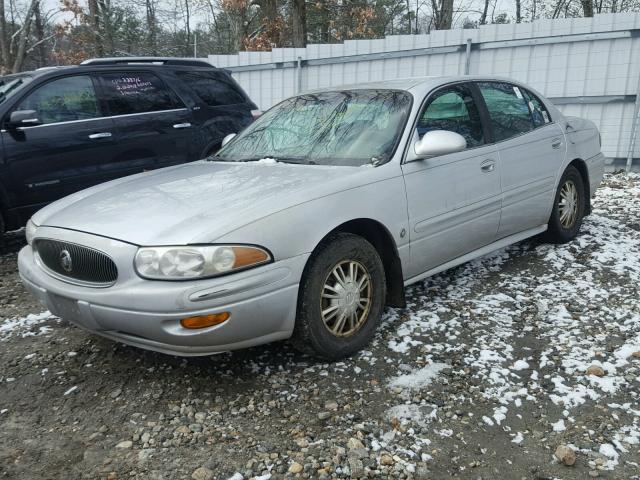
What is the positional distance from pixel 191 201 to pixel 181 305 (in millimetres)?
670

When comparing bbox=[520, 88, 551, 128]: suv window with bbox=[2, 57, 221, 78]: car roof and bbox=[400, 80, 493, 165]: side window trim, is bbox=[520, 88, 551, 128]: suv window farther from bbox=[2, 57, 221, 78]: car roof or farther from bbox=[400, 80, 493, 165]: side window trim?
bbox=[2, 57, 221, 78]: car roof

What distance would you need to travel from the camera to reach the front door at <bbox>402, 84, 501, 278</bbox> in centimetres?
346

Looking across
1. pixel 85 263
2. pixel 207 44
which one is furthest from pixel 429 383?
pixel 207 44

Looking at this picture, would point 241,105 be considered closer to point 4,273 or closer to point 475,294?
point 4,273

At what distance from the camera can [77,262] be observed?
2781 mm

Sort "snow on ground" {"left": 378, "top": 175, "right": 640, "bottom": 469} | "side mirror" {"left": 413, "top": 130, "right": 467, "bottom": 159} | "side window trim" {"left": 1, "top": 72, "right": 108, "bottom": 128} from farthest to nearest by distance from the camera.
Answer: "side window trim" {"left": 1, "top": 72, "right": 108, "bottom": 128}
"side mirror" {"left": 413, "top": 130, "right": 467, "bottom": 159}
"snow on ground" {"left": 378, "top": 175, "right": 640, "bottom": 469}

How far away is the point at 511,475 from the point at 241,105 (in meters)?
5.71

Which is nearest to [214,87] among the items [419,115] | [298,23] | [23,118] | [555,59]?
[23,118]

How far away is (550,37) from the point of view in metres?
8.61

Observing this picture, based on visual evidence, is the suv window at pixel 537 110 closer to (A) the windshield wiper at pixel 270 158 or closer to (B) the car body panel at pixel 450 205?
(B) the car body panel at pixel 450 205

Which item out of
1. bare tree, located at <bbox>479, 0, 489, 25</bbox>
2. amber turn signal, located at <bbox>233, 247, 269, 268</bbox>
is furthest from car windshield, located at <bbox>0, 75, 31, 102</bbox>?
bare tree, located at <bbox>479, 0, 489, 25</bbox>

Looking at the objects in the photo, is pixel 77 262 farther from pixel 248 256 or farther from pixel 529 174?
pixel 529 174

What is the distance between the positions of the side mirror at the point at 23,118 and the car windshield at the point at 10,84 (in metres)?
0.35

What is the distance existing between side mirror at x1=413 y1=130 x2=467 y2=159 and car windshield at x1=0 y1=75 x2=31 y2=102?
4082mm
